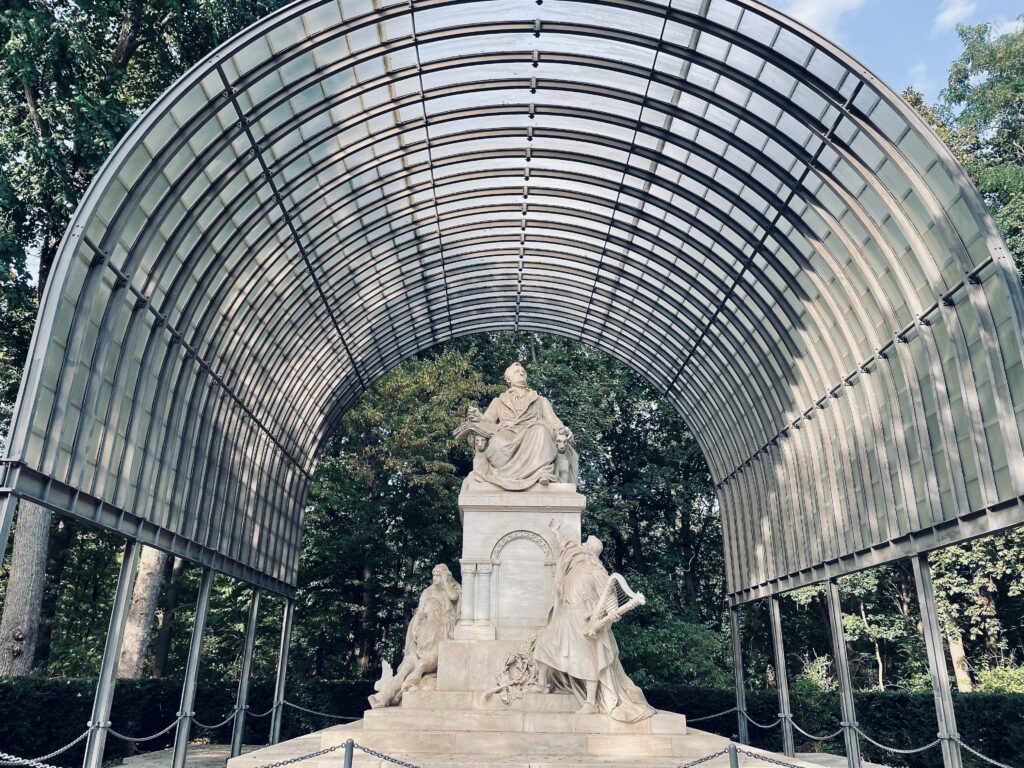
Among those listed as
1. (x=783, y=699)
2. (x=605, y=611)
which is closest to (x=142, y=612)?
(x=605, y=611)

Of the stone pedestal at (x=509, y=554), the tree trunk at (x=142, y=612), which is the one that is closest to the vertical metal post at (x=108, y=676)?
the stone pedestal at (x=509, y=554)

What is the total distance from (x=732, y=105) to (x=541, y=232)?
30.1 feet

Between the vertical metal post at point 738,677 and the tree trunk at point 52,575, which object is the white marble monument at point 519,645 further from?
the tree trunk at point 52,575

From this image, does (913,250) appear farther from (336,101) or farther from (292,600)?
(292,600)

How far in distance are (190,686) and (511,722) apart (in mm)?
7905

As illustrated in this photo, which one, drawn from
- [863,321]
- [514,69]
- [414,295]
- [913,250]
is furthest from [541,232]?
[913,250]

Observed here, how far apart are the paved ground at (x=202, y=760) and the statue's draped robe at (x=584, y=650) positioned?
26.2ft

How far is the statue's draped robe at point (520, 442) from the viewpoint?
17250 mm

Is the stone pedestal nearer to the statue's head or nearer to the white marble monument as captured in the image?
the white marble monument

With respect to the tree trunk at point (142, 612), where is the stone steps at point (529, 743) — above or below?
below

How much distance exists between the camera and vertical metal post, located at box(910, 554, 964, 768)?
13320 mm

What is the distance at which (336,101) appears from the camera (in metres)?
16.8

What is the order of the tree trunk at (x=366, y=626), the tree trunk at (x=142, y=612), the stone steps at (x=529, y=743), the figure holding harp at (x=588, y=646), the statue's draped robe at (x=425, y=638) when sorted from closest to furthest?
the stone steps at (x=529, y=743)
the figure holding harp at (x=588, y=646)
the statue's draped robe at (x=425, y=638)
the tree trunk at (x=142, y=612)
the tree trunk at (x=366, y=626)

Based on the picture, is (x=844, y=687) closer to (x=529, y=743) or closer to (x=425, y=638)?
(x=529, y=743)
